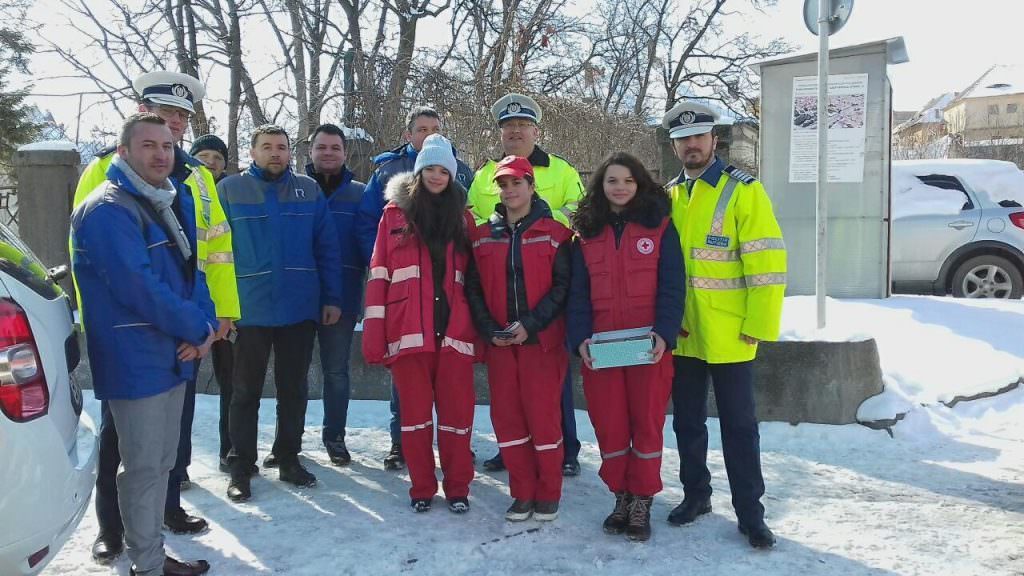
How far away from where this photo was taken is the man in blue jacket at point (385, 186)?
15.9 ft

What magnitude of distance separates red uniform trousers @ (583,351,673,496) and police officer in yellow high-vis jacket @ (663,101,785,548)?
24 centimetres

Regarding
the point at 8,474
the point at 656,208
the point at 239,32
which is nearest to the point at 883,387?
the point at 656,208

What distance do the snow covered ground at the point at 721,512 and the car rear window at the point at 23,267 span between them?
4.34 feet

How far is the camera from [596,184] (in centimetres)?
389

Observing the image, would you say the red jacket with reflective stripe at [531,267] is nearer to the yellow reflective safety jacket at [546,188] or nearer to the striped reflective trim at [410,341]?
the striped reflective trim at [410,341]

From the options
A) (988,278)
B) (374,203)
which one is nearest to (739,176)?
(374,203)

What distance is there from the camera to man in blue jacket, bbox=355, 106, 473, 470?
15.9ft

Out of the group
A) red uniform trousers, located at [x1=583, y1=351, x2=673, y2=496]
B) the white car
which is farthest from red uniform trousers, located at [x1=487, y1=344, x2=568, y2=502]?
the white car

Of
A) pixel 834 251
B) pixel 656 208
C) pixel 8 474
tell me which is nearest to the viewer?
pixel 8 474

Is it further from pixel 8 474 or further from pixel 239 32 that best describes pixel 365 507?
pixel 239 32

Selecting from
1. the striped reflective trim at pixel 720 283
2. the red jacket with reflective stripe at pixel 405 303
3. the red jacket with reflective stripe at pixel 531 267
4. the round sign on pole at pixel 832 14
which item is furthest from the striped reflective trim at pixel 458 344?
the round sign on pole at pixel 832 14

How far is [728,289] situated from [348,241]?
2420 mm

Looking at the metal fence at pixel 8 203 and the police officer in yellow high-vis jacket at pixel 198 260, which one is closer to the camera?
the police officer in yellow high-vis jacket at pixel 198 260

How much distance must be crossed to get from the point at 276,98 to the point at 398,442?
293 inches
